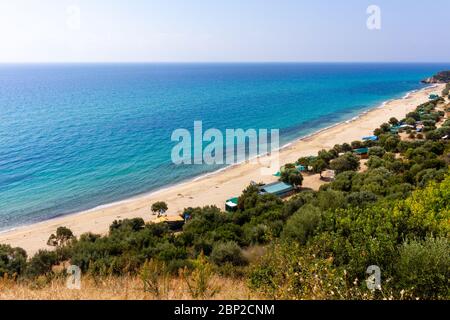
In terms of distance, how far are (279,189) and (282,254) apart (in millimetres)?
20182

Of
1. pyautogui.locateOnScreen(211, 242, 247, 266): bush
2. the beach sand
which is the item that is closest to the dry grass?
pyautogui.locateOnScreen(211, 242, 247, 266): bush

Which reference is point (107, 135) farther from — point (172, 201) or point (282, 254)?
point (282, 254)

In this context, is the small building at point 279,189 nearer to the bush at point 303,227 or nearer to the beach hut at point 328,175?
the beach hut at point 328,175

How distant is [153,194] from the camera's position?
3198cm

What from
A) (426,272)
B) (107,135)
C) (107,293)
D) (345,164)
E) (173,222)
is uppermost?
(426,272)

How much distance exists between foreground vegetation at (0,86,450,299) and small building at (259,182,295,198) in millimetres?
3492

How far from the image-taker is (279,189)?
27.6 metres

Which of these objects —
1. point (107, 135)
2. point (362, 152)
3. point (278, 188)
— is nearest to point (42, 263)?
point (278, 188)

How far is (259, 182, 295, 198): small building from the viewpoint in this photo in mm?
27156

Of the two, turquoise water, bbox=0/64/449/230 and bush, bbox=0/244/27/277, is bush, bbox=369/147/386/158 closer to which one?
turquoise water, bbox=0/64/449/230

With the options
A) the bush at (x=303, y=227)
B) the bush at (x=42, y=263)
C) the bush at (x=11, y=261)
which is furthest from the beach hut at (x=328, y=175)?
the bush at (x=11, y=261)
